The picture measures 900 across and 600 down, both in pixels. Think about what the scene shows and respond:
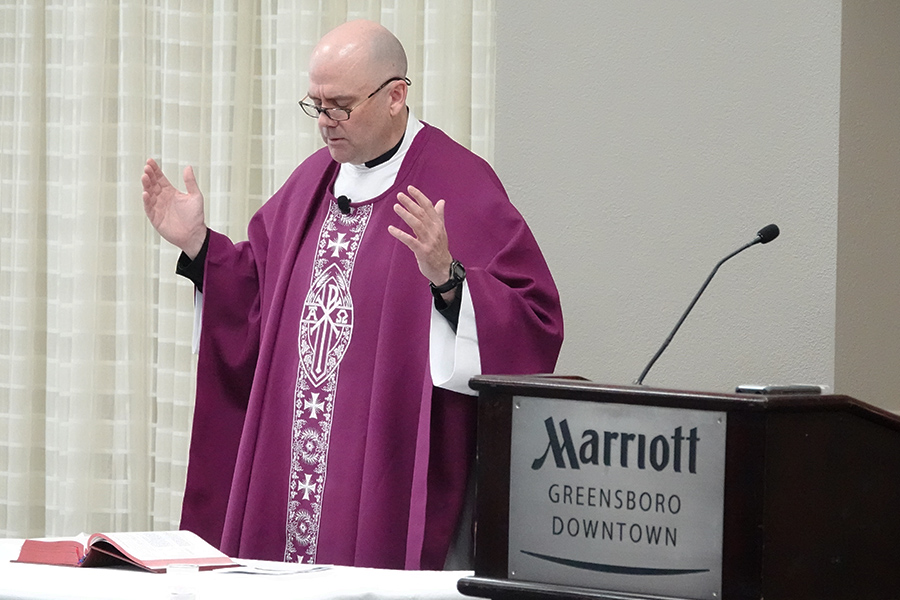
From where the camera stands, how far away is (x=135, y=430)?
4379 mm

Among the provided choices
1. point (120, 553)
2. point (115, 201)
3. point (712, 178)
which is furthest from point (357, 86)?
point (115, 201)

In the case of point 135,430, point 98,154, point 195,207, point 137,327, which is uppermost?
point 98,154

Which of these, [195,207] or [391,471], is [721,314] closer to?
[391,471]

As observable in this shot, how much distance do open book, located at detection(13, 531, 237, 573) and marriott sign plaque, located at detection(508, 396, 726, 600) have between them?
590 mm

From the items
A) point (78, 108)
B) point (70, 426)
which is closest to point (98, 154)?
point (78, 108)

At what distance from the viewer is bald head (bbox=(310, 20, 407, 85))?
2830 mm

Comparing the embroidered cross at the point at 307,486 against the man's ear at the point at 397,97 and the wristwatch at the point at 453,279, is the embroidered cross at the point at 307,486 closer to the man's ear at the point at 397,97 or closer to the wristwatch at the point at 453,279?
the wristwatch at the point at 453,279

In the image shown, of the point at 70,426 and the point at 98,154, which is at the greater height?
the point at 98,154

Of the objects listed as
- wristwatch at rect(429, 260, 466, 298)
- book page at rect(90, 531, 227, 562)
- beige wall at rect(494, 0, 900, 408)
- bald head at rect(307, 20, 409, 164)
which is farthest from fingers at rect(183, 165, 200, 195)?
book page at rect(90, 531, 227, 562)

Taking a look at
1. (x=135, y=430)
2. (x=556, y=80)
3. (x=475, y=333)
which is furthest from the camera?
(x=135, y=430)

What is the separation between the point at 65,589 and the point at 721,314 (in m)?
1.86

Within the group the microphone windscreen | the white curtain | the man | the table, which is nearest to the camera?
the table

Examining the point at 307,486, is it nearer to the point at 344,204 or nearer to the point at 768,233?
the point at 344,204

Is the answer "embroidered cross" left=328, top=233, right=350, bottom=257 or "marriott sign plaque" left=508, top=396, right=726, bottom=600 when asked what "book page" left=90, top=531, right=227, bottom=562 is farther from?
"embroidered cross" left=328, top=233, right=350, bottom=257
